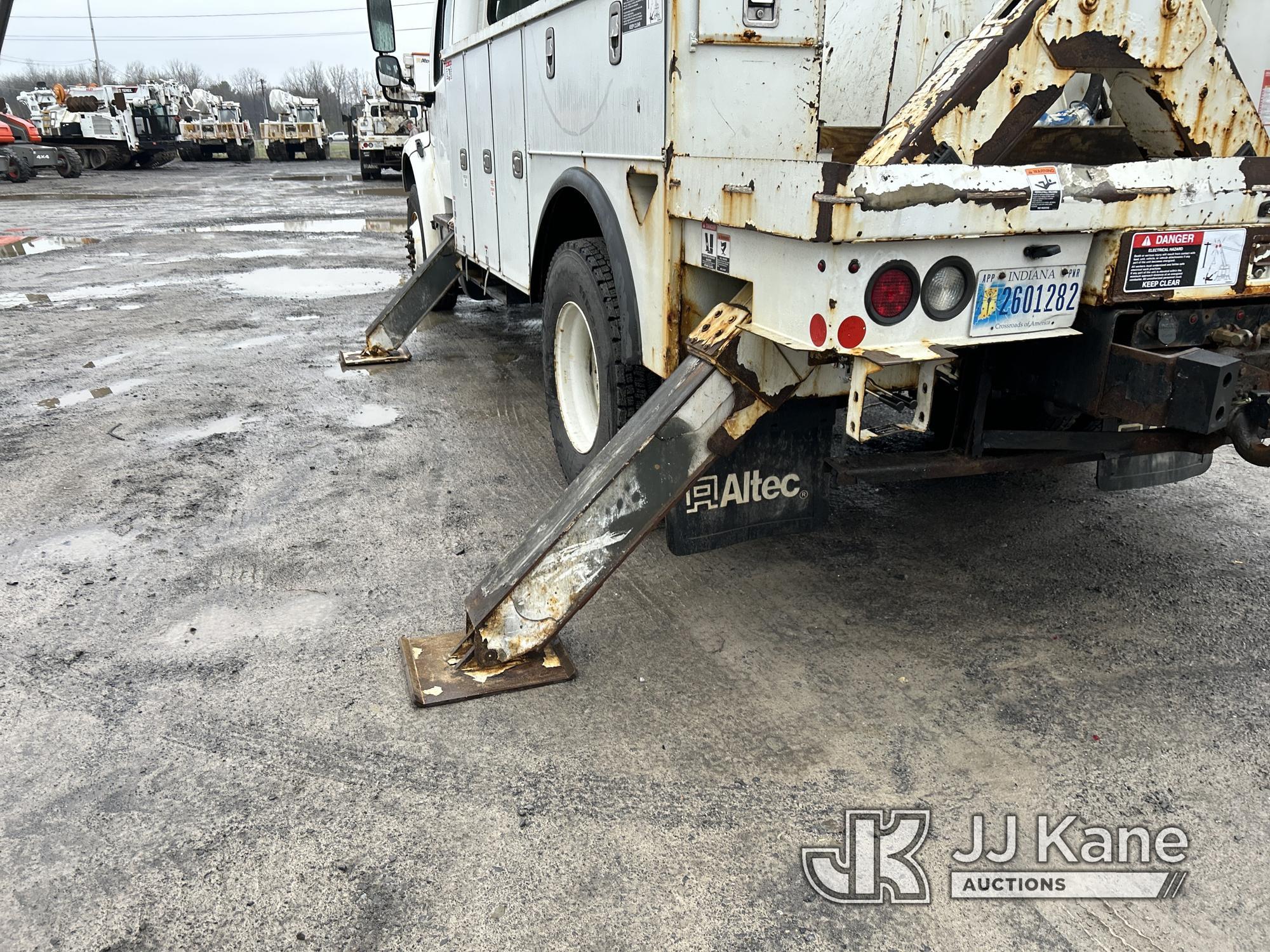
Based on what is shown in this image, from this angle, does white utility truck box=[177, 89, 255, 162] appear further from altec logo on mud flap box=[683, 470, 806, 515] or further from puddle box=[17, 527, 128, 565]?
altec logo on mud flap box=[683, 470, 806, 515]

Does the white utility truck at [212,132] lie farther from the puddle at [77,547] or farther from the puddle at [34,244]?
the puddle at [77,547]

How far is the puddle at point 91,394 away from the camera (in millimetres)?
5773

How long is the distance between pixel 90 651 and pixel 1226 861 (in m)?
3.33

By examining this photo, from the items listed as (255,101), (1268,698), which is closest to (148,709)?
(1268,698)

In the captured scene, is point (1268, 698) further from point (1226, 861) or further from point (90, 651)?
point (90, 651)

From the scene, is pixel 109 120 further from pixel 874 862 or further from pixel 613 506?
pixel 874 862

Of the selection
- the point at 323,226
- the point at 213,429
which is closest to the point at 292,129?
the point at 323,226

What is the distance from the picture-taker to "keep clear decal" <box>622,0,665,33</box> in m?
2.67

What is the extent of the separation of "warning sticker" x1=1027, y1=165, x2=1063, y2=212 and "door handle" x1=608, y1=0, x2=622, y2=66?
4.58 ft

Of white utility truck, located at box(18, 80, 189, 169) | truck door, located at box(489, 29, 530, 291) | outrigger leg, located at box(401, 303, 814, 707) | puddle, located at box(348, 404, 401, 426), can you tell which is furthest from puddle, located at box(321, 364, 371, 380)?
white utility truck, located at box(18, 80, 189, 169)

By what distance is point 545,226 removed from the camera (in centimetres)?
410

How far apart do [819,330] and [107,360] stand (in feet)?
20.8

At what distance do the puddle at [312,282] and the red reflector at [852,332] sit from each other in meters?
8.18

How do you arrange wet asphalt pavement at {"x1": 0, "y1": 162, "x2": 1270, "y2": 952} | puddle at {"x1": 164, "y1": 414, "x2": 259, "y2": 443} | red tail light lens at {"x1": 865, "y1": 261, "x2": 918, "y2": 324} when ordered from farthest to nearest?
puddle at {"x1": 164, "y1": 414, "x2": 259, "y2": 443} < red tail light lens at {"x1": 865, "y1": 261, "x2": 918, "y2": 324} < wet asphalt pavement at {"x1": 0, "y1": 162, "x2": 1270, "y2": 952}
